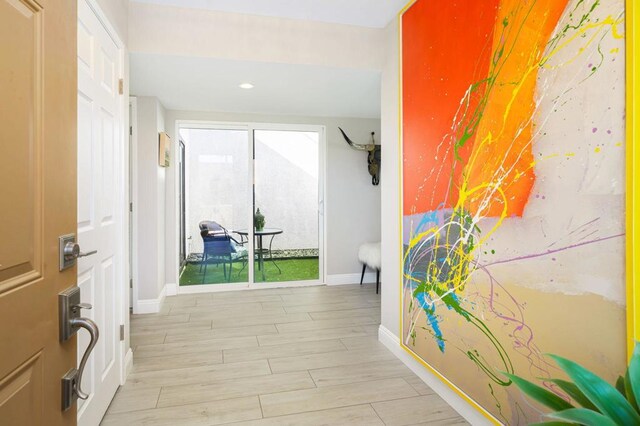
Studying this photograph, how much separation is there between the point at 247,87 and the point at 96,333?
299 cm

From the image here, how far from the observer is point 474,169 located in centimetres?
181

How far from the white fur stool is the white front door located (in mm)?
2943

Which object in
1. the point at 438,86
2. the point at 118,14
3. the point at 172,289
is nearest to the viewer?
the point at 438,86

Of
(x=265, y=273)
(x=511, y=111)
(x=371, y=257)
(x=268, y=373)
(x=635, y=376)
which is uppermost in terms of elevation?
(x=511, y=111)

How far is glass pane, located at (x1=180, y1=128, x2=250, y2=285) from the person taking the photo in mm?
4684

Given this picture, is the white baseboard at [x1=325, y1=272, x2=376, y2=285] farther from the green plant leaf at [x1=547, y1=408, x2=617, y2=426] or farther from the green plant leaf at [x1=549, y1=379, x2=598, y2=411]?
the green plant leaf at [x1=547, y1=408, x2=617, y2=426]

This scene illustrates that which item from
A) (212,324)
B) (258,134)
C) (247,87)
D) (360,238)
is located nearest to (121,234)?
(212,324)

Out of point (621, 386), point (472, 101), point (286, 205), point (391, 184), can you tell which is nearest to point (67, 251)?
point (621, 386)

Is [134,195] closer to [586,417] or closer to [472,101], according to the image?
[472,101]

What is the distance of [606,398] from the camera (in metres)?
0.78

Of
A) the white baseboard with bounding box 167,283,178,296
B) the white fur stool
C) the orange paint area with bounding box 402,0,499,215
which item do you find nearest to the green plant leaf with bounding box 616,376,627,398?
the orange paint area with bounding box 402,0,499,215

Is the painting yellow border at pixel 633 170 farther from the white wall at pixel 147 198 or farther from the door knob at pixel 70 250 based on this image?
the white wall at pixel 147 198

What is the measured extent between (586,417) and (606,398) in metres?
0.08

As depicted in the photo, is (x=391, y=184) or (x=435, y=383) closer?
(x=435, y=383)
